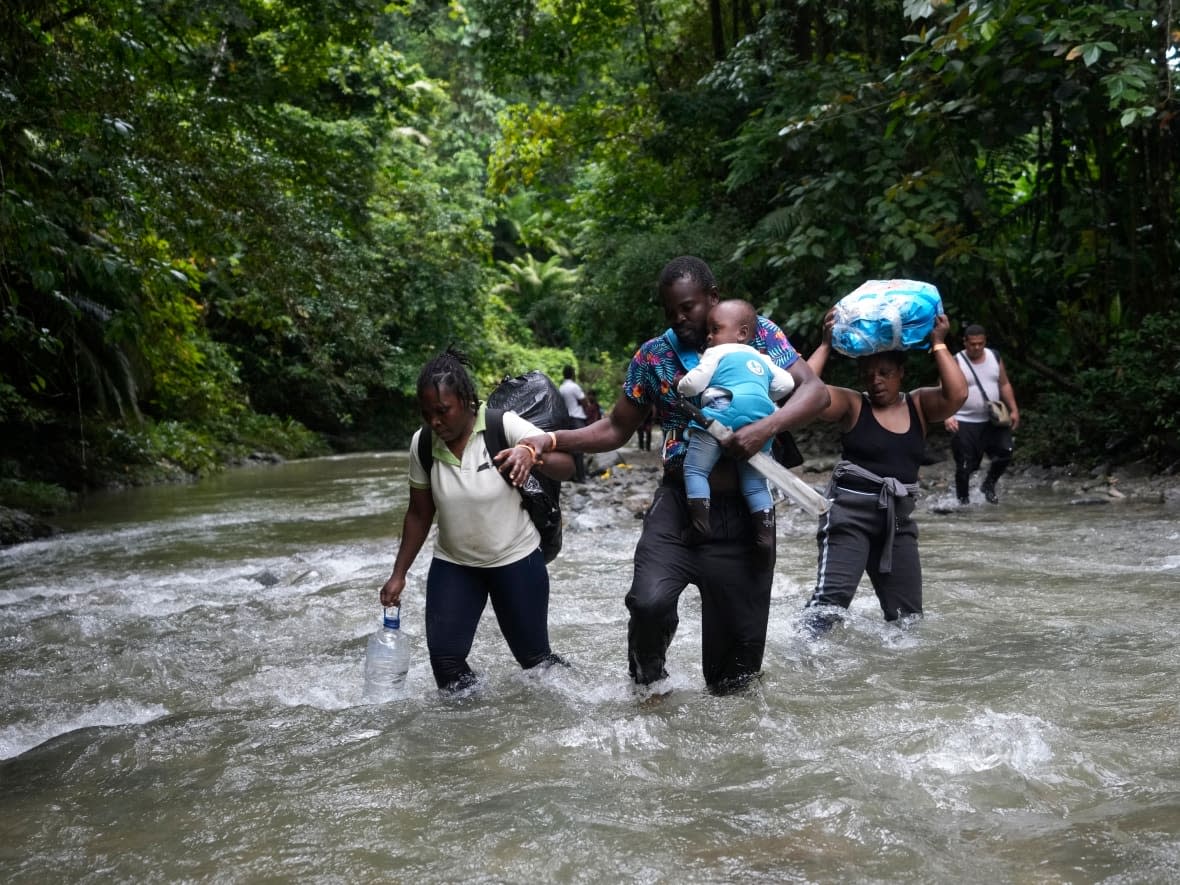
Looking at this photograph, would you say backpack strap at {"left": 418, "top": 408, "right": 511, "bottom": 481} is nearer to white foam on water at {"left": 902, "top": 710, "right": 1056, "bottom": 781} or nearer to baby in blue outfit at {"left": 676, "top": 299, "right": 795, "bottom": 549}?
baby in blue outfit at {"left": 676, "top": 299, "right": 795, "bottom": 549}

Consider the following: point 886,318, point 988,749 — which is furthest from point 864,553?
point 988,749

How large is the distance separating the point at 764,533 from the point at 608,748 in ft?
3.17

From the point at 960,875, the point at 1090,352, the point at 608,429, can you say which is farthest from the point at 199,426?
the point at 960,875

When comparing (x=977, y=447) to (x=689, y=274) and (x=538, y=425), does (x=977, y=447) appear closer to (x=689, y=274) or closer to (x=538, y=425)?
(x=538, y=425)

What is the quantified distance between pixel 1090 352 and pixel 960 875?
11.8 meters

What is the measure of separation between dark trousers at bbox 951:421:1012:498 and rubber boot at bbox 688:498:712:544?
7.13 metres

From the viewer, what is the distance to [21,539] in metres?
11.7

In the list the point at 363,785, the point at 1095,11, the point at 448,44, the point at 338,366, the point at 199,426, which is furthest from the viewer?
the point at 448,44

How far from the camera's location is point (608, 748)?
13.9ft

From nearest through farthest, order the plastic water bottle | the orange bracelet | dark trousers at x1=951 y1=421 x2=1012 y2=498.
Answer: the orange bracelet, the plastic water bottle, dark trousers at x1=951 y1=421 x2=1012 y2=498

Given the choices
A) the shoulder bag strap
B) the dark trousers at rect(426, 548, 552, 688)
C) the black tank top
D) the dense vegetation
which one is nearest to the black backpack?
the dark trousers at rect(426, 548, 552, 688)

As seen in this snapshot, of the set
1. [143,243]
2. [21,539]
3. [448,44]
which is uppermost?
[448,44]

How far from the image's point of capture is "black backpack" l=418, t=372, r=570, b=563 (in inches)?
180

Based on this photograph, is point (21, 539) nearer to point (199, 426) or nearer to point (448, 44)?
point (199, 426)
